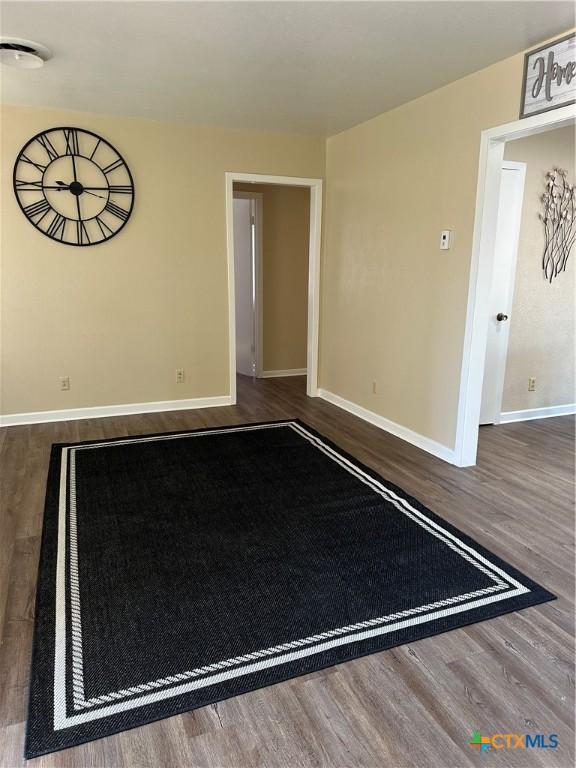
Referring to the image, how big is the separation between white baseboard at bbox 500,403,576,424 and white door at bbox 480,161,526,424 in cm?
14

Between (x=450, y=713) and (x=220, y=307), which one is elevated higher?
(x=220, y=307)

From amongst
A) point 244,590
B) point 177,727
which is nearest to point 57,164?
point 244,590

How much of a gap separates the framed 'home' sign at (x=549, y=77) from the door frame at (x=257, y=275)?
3.59m

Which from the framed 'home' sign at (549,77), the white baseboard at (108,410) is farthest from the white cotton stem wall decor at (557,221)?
the white baseboard at (108,410)

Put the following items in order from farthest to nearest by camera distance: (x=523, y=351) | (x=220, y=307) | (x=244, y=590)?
(x=220, y=307)
(x=523, y=351)
(x=244, y=590)

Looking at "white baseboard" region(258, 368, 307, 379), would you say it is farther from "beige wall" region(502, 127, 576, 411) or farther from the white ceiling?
the white ceiling

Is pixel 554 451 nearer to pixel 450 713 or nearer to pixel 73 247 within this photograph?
pixel 450 713

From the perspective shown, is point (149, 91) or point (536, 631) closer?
point (536, 631)

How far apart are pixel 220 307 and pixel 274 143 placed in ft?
5.28

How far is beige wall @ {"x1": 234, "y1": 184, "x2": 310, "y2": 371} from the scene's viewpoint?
19.9 feet

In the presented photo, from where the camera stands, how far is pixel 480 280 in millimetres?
3309

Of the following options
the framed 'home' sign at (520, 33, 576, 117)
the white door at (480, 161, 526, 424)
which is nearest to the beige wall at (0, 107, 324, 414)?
the white door at (480, 161, 526, 424)

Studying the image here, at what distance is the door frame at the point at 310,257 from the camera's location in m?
4.70

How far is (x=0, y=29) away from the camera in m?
2.54
